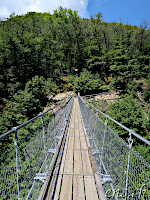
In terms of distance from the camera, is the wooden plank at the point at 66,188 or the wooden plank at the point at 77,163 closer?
the wooden plank at the point at 66,188

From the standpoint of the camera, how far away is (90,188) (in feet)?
7.57

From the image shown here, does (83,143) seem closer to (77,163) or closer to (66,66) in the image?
(77,163)

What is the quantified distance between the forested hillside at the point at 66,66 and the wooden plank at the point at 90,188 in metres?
11.2

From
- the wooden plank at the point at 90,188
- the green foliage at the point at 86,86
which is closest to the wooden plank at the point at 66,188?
the wooden plank at the point at 90,188

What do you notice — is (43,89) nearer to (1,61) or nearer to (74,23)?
(1,61)

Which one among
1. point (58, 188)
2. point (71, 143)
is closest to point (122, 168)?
point (58, 188)

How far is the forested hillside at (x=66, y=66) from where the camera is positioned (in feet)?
53.7

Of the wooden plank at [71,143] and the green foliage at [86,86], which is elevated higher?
the green foliage at [86,86]

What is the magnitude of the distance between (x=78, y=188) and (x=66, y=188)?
0.72ft

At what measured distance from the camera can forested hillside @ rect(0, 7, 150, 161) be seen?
16359 mm

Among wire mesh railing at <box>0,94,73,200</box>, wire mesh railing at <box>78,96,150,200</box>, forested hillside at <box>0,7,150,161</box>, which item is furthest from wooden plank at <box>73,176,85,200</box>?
forested hillside at <box>0,7,150,161</box>

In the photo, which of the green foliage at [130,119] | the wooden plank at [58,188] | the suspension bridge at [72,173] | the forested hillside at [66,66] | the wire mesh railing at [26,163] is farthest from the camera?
the forested hillside at [66,66]

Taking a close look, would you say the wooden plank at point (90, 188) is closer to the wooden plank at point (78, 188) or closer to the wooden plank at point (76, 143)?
the wooden plank at point (78, 188)

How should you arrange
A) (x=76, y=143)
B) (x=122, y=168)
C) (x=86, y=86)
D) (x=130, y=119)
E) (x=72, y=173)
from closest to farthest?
(x=122, y=168) → (x=72, y=173) → (x=76, y=143) → (x=130, y=119) → (x=86, y=86)
